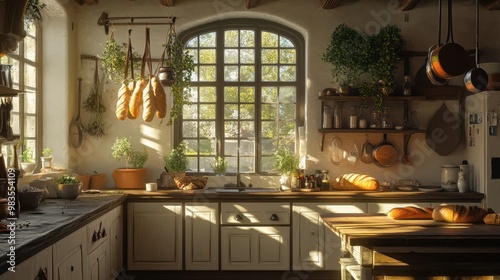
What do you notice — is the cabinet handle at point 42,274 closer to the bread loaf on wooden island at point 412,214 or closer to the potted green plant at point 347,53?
the bread loaf on wooden island at point 412,214

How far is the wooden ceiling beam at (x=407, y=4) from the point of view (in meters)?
5.97

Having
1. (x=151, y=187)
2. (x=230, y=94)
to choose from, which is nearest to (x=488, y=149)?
(x=230, y=94)

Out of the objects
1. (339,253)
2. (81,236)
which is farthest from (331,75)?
(81,236)

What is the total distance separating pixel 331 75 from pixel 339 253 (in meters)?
2.05

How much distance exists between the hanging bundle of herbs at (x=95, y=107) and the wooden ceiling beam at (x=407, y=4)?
11.8 feet

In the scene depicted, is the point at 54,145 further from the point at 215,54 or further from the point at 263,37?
the point at 263,37

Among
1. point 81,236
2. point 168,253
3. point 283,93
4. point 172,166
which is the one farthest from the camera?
point 283,93

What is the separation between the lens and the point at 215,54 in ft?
21.5

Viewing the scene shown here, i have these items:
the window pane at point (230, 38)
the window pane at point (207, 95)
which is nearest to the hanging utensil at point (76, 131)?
the window pane at point (207, 95)

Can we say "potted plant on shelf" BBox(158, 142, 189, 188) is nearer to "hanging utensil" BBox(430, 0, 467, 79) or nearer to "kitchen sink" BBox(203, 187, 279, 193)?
"kitchen sink" BBox(203, 187, 279, 193)

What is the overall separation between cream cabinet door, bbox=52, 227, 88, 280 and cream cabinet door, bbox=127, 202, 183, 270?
1.57 m

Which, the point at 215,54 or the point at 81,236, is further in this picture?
the point at 215,54

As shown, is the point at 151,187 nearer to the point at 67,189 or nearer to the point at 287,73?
the point at 67,189

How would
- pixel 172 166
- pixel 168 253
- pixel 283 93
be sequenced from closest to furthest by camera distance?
pixel 168 253, pixel 172 166, pixel 283 93
